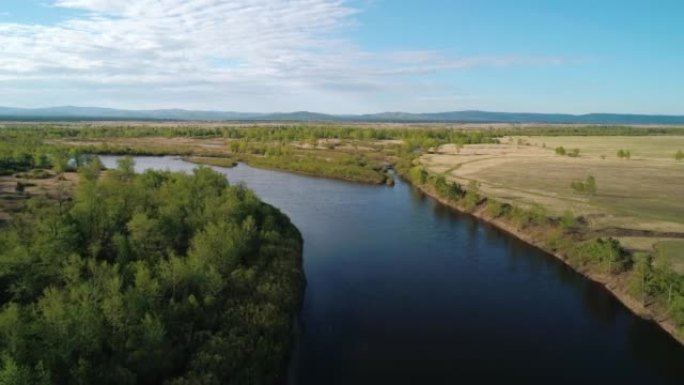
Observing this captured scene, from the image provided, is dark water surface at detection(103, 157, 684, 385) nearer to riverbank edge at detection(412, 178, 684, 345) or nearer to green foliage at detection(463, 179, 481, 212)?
riverbank edge at detection(412, 178, 684, 345)

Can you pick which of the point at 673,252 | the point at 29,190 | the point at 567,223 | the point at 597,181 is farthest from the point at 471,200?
the point at 29,190

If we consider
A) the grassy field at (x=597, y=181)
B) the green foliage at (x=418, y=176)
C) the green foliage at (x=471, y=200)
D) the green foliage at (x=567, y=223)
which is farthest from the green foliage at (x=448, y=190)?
the green foliage at (x=567, y=223)

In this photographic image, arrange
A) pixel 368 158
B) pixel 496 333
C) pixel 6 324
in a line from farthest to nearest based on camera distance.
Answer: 1. pixel 368 158
2. pixel 496 333
3. pixel 6 324

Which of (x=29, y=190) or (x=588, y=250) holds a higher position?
(x=29, y=190)

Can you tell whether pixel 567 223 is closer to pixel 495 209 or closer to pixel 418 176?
pixel 495 209

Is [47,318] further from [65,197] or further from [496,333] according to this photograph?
[65,197]

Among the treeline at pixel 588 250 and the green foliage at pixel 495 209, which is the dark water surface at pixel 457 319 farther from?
the green foliage at pixel 495 209

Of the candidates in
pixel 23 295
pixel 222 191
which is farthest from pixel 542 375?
pixel 222 191

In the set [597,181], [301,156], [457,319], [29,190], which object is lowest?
[457,319]
